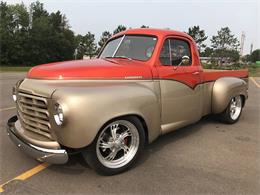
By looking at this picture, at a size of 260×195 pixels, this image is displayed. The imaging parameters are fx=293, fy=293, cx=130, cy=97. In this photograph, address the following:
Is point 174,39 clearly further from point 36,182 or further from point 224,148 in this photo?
point 36,182

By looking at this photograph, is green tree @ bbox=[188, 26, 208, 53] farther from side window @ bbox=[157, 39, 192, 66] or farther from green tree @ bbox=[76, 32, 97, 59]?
side window @ bbox=[157, 39, 192, 66]

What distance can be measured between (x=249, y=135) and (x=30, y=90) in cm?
430

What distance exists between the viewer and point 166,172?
4.02 m

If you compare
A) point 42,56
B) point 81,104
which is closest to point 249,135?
point 81,104

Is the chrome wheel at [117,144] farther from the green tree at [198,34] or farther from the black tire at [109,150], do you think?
the green tree at [198,34]

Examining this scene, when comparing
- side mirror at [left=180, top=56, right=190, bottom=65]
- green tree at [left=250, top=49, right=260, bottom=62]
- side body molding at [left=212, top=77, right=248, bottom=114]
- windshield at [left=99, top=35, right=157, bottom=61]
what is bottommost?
green tree at [left=250, top=49, right=260, bottom=62]

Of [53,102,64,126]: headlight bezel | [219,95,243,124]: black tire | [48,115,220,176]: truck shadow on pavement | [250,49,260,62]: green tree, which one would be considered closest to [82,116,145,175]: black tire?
[48,115,220,176]: truck shadow on pavement

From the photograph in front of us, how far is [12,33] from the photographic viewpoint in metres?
56.2

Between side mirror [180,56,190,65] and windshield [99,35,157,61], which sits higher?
windshield [99,35,157,61]

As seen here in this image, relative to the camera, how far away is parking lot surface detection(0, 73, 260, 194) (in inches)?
141

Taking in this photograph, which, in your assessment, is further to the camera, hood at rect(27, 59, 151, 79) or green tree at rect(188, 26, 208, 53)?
green tree at rect(188, 26, 208, 53)

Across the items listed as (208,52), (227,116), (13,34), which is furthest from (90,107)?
(208,52)

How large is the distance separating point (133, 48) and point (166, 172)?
217 centimetres

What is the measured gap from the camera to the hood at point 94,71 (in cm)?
401
